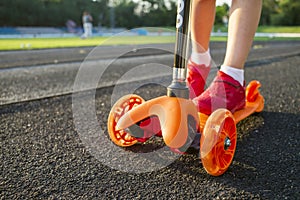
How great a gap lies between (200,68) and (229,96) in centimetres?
26

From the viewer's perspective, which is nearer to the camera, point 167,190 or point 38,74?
point 167,190

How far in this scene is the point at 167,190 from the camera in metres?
1.06

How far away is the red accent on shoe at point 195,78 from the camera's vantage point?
160cm

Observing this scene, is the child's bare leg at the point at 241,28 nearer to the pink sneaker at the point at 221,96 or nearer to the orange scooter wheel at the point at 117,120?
the pink sneaker at the point at 221,96

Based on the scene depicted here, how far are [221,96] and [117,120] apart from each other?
18.9 inches

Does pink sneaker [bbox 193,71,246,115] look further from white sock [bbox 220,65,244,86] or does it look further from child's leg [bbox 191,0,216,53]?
child's leg [bbox 191,0,216,53]

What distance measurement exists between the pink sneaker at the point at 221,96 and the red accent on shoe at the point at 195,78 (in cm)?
14

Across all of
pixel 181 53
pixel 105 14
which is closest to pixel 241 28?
pixel 181 53

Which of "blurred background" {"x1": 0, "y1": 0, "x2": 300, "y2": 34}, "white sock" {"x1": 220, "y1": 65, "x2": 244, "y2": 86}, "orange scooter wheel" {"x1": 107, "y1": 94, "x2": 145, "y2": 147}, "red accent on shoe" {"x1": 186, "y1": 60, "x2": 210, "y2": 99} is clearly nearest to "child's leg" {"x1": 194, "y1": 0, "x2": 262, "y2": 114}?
"white sock" {"x1": 220, "y1": 65, "x2": 244, "y2": 86}

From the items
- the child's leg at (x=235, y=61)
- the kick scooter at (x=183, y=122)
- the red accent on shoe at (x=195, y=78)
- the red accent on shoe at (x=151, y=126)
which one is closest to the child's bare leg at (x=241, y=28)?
the child's leg at (x=235, y=61)

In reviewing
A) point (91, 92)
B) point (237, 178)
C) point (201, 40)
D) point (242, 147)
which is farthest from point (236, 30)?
point (91, 92)

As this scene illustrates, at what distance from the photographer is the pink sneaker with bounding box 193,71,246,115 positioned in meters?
1.38

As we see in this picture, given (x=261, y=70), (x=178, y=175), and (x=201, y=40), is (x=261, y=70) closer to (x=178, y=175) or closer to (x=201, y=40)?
(x=201, y=40)

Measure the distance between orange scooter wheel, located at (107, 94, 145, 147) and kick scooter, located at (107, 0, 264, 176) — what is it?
87 millimetres
